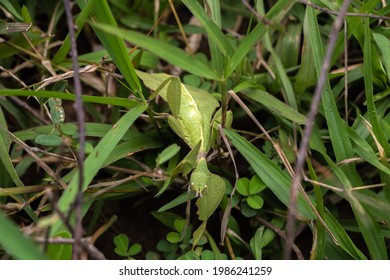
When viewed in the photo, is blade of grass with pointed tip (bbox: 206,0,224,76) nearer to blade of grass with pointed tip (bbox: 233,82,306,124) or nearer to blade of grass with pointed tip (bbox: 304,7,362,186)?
blade of grass with pointed tip (bbox: 233,82,306,124)

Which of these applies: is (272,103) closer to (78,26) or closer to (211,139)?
(211,139)

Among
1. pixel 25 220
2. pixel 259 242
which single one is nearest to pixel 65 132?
pixel 25 220

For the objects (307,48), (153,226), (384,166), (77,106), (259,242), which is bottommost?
(153,226)

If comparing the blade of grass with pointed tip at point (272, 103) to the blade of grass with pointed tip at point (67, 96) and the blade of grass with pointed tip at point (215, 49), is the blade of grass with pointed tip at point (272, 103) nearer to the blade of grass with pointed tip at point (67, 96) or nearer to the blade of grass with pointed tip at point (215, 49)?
the blade of grass with pointed tip at point (215, 49)

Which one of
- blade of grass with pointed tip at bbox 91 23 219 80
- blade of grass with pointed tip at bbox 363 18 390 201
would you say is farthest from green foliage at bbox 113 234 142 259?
blade of grass with pointed tip at bbox 363 18 390 201

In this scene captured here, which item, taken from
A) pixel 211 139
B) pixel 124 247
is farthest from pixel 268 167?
pixel 124 247

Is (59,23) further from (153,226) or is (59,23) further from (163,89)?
(153,226)
